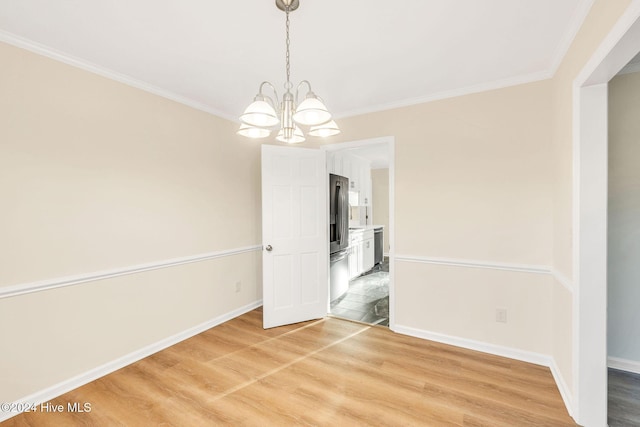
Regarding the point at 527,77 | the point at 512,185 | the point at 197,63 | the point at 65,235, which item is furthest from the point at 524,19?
the point at 65,235

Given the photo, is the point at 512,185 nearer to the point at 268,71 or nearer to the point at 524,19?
the point at 524,19

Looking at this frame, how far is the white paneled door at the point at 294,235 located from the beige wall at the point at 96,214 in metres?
0.60

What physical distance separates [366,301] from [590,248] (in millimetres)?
2723

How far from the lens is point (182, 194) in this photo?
2834mm

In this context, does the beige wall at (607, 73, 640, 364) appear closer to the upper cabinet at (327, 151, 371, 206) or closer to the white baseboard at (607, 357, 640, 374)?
the white baseboard at (607, 357, 640, 374)

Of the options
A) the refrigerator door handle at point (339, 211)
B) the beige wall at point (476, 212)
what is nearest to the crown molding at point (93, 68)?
the refrigerator door handle at point (339, 211)

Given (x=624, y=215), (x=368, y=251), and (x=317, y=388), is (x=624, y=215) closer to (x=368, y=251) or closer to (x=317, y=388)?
(x=317, y=388)

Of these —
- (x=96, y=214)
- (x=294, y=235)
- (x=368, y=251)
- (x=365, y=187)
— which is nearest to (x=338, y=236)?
(x=294, y=235)

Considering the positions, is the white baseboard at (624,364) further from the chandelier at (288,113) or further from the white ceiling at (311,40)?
the chandelier at (288,113)

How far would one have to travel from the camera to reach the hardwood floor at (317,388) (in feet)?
5.79

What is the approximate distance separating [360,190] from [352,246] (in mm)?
1557

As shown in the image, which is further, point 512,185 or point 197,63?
point 512,185

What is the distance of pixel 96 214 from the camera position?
7.25 feet

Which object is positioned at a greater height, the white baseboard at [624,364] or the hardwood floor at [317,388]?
the white baseboard at [624,364]
